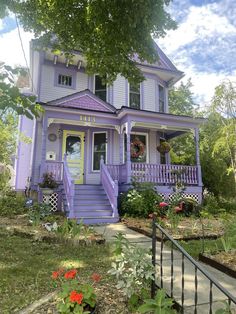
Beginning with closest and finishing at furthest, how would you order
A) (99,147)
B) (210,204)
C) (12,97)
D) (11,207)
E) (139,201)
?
(12,97), (139,201), (11,207), (210,204), (99,147)

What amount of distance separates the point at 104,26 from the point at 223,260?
5.13m

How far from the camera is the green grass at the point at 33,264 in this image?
10.9 ft

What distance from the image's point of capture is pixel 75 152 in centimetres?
1255

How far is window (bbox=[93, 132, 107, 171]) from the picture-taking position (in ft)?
41.9

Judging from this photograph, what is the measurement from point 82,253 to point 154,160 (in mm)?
9053

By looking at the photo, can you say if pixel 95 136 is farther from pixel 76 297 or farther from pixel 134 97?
pixel 76 297

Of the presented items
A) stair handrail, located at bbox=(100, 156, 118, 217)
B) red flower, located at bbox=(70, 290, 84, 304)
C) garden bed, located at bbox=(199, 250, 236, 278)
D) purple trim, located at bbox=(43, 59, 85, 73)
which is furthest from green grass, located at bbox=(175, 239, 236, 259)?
purple trim, located at bbox=(43, 59, 85, 73)

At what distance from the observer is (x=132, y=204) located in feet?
32.2

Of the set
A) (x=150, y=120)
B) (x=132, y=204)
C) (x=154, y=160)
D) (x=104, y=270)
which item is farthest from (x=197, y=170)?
(x=104, y=270)

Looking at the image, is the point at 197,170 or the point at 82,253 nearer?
the point at 82,253

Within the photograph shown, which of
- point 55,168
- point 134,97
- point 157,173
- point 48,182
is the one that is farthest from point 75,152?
point 134,97

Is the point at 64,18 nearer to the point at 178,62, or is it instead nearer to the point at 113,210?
the point at 113,210

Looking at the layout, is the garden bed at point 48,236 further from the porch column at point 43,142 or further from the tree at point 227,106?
the tree at point 227,106

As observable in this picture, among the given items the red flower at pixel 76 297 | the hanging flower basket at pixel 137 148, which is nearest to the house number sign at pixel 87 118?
the hanging flower basket at pixel 137 148
